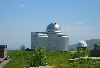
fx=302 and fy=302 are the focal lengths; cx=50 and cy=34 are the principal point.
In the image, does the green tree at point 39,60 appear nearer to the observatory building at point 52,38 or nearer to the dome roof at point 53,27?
the observatory building at point 52,38

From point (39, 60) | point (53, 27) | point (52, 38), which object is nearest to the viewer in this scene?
point (39, 60)

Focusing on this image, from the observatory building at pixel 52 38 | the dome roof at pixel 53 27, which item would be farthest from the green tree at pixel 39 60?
the dome roof at pixel 53 27

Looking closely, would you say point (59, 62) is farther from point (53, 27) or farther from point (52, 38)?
point (52, 38)

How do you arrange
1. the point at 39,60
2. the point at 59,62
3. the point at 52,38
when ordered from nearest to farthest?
the point at 59,62 < the point at 39,60 < the point at 52,38

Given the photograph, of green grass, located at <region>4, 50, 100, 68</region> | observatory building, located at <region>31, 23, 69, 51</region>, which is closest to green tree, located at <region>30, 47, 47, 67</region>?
green grass, located at <region>4, 50, 100, 68</region>

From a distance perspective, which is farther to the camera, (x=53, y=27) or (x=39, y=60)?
(x=53, y=27)

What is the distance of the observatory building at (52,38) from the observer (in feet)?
375

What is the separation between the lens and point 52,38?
118m

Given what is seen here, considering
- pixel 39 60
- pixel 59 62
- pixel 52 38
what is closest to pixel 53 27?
pixel 52 38

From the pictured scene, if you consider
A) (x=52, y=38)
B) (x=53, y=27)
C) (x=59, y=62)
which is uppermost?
(x=53, y=27)

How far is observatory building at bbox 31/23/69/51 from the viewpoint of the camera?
11425 centimetres

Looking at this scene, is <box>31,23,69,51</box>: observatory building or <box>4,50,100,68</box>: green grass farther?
<box>31,23,69,51</box>: observatory building

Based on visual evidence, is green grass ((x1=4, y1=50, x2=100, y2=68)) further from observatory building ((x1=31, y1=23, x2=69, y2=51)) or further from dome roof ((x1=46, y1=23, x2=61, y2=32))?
dome roof ((x1=46, y1=23, x2=61, y2=32))

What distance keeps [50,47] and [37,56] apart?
287 feet
